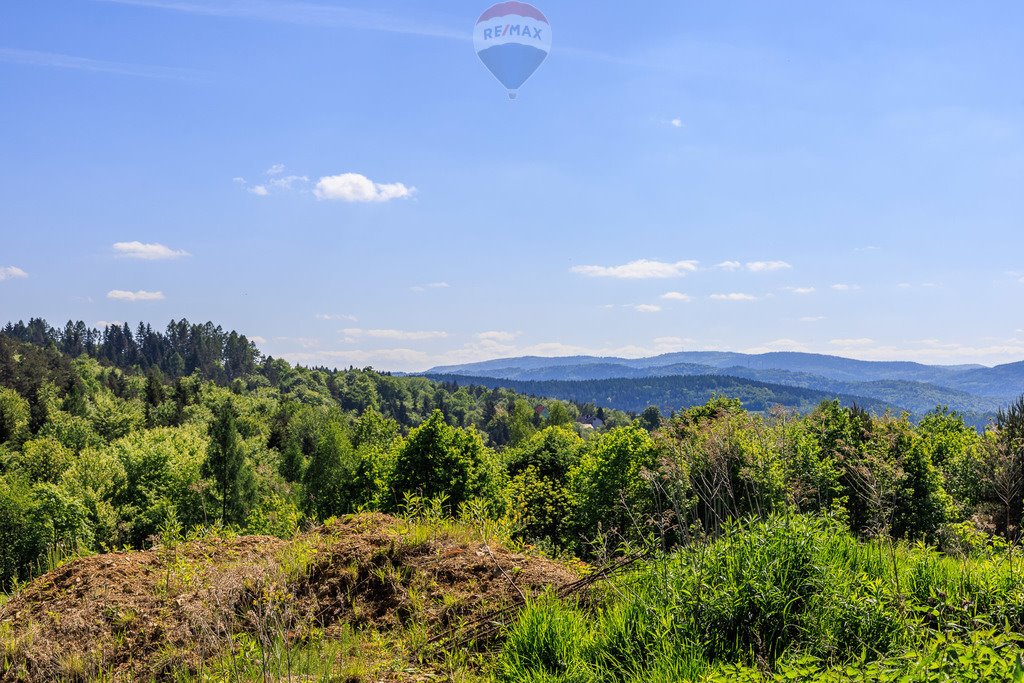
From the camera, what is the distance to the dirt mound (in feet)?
19.3

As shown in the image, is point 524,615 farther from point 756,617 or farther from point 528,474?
point 528,474

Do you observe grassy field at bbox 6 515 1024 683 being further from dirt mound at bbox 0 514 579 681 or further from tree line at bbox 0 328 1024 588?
tree line at bbox 0 328 1024 588

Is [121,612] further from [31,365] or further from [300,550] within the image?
[31,365]

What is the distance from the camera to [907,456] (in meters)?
20.5

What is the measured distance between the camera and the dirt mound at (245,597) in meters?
5.89

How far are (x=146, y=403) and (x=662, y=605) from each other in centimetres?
11654

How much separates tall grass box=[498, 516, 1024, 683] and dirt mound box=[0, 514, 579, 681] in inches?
35.1

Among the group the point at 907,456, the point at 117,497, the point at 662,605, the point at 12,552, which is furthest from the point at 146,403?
the point at 662,605

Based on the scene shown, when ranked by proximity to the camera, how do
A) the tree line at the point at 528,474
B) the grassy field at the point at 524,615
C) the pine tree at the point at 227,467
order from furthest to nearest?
the pine tree at the point at 227,467 < the tree line at the point at 528,474 < the grassy field at the point at 524,615

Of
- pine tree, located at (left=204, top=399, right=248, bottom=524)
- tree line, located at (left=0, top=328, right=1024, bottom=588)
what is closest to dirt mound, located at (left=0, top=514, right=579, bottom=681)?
tree line, located at (left=0, top=328, right=1024, bottom=588)

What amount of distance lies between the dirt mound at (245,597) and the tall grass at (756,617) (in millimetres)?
891

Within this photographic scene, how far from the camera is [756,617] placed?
5086 millimetres

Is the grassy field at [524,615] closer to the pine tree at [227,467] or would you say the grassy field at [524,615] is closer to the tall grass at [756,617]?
the tall grass at [756,617]

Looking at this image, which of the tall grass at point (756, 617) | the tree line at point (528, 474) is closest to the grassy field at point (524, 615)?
the tall grass at point (756, 617)
